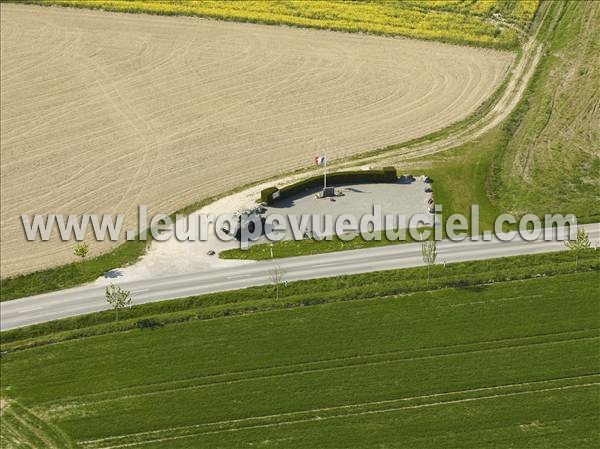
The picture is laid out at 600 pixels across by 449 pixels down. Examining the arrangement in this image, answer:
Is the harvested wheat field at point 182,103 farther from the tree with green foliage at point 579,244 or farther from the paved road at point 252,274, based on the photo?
the tree with green foliage at point 579,244

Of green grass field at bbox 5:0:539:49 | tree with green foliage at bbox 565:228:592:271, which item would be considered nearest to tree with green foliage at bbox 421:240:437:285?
tree with green foliage at bbox 565:228:592:271

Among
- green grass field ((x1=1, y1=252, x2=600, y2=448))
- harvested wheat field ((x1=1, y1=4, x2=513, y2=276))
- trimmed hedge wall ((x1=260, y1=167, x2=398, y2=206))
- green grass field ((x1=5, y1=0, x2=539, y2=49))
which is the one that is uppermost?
green grass field ((x1=5, y1=0, x2=539, y2=49))

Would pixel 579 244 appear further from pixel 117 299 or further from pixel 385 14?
pixel 385 14

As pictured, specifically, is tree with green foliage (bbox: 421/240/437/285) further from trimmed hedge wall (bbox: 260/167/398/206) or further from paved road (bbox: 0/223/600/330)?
trimmed hedge wall (bbox: 260/167/398/206)

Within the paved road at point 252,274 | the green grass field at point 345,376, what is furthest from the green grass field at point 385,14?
the green grass field at point 345,376

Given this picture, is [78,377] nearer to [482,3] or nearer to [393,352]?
[393,352]
